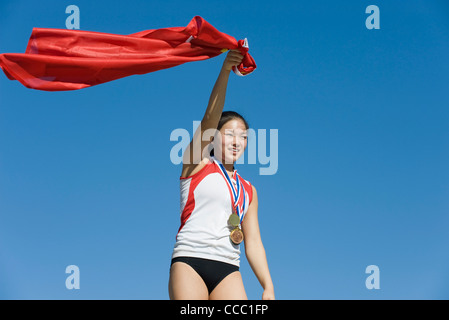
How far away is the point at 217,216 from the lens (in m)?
5.30

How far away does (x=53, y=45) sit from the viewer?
671 centimetres

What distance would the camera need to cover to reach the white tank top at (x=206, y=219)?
5.17 m

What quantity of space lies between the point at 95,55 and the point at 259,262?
3242 mm

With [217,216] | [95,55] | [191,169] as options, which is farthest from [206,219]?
[95,55]

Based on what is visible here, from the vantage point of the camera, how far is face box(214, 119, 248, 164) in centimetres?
571

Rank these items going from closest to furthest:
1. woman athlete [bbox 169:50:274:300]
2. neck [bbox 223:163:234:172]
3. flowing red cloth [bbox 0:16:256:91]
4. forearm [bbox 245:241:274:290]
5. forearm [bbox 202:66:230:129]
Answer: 1. woman athlete [bbox 169:50:274:300]
2. forearm [bbox 202:66:230:129]
3. forearm [bbox 245:241:274:290]
4. neck [bbox 223:163:234:172]
5. flowing red cloth [bbox 0:16:256:91]

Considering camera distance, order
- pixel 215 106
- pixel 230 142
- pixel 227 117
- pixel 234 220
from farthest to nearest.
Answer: pixel 227 117, pixel 230 142, pixel 215 106, pixel 234 220

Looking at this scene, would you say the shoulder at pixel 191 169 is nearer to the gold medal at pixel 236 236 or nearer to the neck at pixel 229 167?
the neck at pixel 229 167

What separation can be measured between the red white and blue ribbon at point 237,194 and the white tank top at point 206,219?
0.15 ft

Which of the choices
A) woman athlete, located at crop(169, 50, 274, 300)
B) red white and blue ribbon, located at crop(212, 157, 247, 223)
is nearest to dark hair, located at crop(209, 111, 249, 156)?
woman athlete, located at crop(169, 50, 274, 300)

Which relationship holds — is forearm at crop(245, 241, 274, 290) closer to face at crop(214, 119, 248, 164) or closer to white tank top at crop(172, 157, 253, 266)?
white tank top at crop(172, 157, 253, 266)

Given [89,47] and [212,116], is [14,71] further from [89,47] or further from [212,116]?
[212,116]

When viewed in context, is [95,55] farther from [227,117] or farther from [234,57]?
[227,117]
